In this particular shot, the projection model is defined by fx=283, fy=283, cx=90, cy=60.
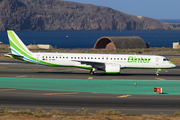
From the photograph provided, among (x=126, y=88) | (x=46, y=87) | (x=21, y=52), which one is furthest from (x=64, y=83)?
(x=21, y=52)

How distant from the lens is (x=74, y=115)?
21.6 meters

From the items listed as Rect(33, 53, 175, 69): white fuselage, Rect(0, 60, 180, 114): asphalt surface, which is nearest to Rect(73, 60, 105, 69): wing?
Rect(33, 53, 175, 69): white fuselage

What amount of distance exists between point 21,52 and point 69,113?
23741 millimetres

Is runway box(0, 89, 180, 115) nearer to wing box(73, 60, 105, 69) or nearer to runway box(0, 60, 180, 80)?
runway box(0, 60, 180, 80)

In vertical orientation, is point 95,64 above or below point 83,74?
above

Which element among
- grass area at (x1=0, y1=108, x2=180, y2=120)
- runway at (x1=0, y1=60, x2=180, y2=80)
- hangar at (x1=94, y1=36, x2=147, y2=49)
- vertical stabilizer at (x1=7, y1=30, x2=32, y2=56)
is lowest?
grass area at (x1=0, y1=108, x2=180, y2=120)

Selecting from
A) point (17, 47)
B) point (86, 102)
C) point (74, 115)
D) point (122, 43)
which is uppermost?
point (122, 43)

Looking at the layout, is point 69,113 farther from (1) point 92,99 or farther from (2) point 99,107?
(1) point 92,99

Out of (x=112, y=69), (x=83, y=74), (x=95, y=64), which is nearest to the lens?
(x=112, y=69)

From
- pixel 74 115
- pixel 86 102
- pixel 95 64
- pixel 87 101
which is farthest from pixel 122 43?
pixel 74 115

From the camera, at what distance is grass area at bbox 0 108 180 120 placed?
20469mm

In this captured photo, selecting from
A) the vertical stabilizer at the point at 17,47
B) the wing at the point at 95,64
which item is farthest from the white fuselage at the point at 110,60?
the vertical stabilizer at the point at 17,47

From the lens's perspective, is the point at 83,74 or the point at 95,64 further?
the point at 83,74

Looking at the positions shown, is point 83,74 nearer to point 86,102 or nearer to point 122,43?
point 86,102
